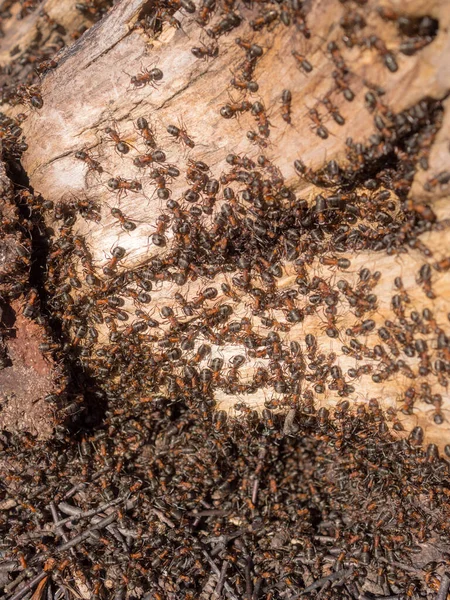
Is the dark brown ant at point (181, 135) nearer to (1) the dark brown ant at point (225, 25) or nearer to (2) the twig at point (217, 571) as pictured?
(1) the dark brown ant at point (225, 25)

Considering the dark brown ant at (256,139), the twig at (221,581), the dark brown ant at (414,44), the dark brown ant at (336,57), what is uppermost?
the dark brown ant at (336,57)

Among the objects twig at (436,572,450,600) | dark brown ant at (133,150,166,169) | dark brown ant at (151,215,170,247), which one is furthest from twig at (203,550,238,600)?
dark brown ant at (133,150,166,169)

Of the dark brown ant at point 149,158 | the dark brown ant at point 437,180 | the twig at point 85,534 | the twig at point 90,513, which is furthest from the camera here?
the twig at point 90,513

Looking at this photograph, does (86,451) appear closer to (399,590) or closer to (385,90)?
(399,590)

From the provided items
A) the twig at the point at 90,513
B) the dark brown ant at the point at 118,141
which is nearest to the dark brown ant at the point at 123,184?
the dark brown ant at the point at 118,141

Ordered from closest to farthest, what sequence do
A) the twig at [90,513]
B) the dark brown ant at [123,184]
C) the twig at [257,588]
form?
the dark brown ant at [123,184]
the twig at [257,588]
the twig at [90,513]

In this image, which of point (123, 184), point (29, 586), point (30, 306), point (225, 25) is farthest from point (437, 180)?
point (29, 586)

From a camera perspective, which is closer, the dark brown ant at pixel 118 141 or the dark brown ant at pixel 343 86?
the dark brown ant at pixel 343 86

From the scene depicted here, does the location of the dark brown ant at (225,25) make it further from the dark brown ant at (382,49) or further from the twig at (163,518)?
the twig at (163,518)

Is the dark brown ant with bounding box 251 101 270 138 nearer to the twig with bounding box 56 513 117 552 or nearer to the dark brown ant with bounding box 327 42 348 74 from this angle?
the dark brown ant with bounding box 327 42 348 74

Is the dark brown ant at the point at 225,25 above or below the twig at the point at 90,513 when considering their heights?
above
